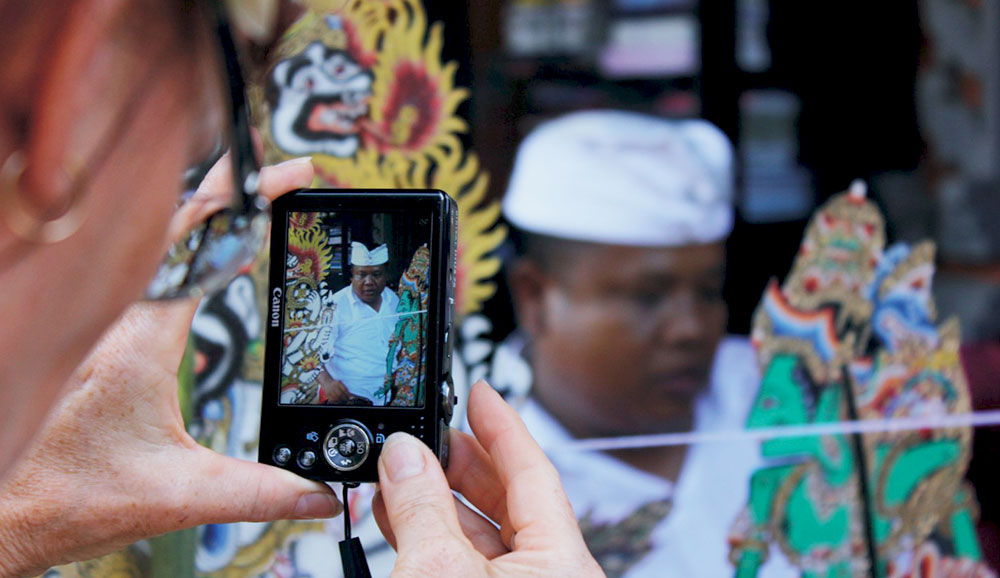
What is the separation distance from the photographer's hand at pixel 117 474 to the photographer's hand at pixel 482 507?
16 centimetres

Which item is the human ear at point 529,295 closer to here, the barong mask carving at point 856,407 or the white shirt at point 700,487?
the white shirt at point 700,487

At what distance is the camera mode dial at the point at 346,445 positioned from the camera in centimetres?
97

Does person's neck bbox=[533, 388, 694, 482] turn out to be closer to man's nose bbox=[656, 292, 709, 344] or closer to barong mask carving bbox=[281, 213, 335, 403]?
man's nose bbox=[656, 292, 709, 344]

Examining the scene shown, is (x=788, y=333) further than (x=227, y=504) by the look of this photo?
Yes

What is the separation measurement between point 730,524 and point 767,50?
0.90 meters

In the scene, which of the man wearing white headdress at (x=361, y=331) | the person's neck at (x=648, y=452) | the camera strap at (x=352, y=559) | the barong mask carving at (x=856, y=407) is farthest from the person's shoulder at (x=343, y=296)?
the barong mask carving at (x=856, y=407)

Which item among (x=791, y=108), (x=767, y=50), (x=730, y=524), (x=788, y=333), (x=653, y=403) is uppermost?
(x=767, y=50)

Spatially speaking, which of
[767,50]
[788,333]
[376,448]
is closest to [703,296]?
[788,333]

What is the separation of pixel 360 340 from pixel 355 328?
0.05 ft

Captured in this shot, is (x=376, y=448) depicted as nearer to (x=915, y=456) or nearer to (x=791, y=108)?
(x=791, y=108)

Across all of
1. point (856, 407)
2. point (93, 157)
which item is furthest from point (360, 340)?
point (856, 407)

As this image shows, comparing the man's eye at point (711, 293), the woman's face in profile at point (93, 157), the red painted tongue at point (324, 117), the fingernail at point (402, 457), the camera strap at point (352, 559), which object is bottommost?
the camera strap at point (352, 559)

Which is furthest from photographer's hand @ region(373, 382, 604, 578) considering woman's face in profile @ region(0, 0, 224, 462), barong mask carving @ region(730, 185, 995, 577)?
barong mask carving @ region(730, 185, 995, 577)

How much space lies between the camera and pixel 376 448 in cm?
96
